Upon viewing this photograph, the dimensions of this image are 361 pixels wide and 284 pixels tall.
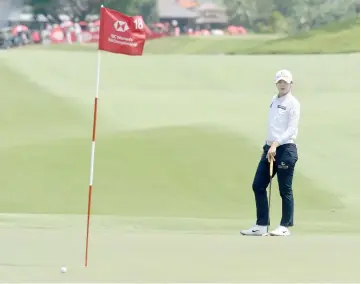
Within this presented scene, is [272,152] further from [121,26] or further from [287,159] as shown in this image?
[121,26]

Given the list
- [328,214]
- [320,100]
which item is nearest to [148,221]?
[328,214]

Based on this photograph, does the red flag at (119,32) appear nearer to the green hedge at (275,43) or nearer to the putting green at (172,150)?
the putting green at (172,150)

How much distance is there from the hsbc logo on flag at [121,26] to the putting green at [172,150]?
1.91 m

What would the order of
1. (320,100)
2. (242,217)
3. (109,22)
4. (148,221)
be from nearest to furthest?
(109,22), (148,221), (242,217), (320,100)

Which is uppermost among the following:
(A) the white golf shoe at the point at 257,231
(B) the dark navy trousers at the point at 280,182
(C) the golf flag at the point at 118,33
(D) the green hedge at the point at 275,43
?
(D) the green hedge at the point at 275,43

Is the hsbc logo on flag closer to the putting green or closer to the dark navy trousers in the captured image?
the putting green

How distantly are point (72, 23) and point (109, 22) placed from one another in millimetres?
14717

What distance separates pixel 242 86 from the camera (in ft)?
72.1

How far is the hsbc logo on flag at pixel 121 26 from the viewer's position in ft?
32.2

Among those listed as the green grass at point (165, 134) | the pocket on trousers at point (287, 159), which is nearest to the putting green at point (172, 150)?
the green grass at point (165, 134)

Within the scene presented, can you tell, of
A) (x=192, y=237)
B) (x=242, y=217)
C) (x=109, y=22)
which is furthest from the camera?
(x=242, y=217)

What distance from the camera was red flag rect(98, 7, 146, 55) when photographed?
9.81 metres

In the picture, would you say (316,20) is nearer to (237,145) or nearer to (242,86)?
(242,86)

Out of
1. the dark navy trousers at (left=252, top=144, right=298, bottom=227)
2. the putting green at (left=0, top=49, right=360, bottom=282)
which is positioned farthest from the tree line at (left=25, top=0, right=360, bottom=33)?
the dark navy trousers at (left=252, top=144, right=298, bottom=227)
